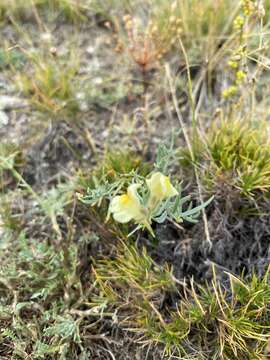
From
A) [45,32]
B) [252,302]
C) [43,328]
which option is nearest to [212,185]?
[252,302]

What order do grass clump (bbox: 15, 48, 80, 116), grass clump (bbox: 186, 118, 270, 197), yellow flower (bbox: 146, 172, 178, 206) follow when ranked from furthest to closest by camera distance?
grass clump (bbox: 15, 48, 80, 116)
grass clump (bbox: 186, 118, 270, 197)
yellow flower (bbox: 146, 172, 178, 206)

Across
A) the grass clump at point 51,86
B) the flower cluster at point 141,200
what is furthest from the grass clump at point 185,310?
the grass clump at point 51,86

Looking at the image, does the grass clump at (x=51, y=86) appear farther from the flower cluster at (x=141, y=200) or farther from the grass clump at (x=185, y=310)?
the flower cluster at (x=141, y=200)

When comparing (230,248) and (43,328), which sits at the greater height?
(230,248)

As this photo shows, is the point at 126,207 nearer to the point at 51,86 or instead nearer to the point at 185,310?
the point at 185,310

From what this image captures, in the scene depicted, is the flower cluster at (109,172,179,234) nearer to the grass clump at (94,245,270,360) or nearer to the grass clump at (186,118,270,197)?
the grass clump at (94,245,270,360)

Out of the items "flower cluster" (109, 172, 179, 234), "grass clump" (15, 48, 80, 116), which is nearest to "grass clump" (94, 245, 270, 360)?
"flower cluster" (109, 172, 179, 234)

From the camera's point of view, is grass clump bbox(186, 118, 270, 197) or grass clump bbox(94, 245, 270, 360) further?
grass clump bbox(186, 118, 270, 197)

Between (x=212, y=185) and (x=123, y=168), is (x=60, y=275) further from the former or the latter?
(x=212, y=185)

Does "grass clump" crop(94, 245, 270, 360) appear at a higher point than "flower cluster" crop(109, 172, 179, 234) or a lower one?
lower
